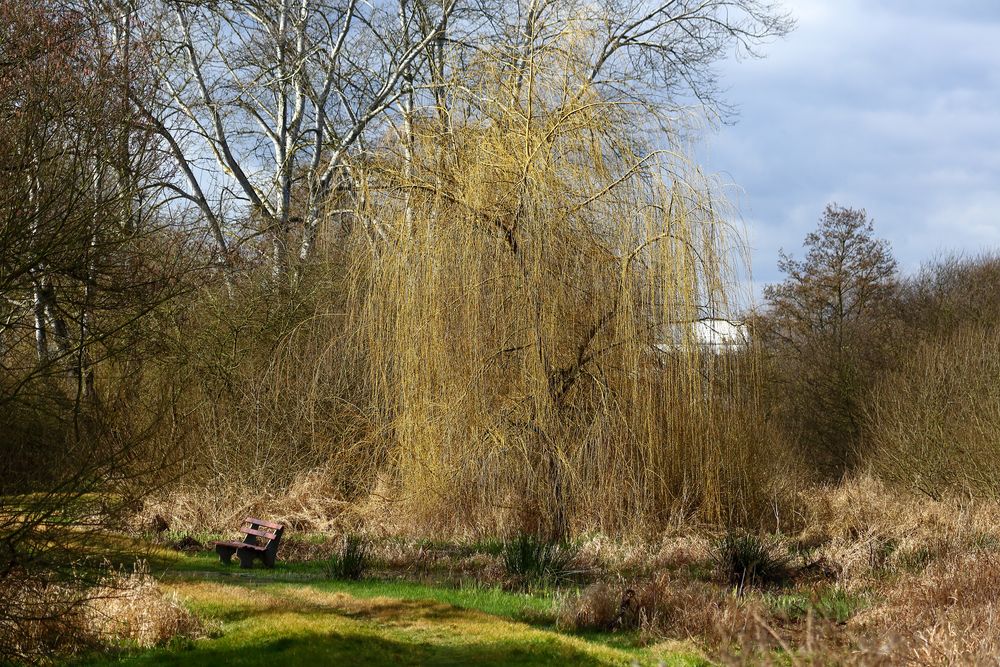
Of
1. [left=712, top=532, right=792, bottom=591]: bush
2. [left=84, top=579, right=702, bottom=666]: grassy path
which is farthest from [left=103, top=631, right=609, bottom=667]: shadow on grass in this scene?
[left=712, top=532, right=792, bottom=591]: bush

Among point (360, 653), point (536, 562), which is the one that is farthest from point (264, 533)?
point (360, 653)

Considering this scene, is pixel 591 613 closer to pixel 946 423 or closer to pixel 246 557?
pixel 246 557

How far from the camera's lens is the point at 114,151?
391 inches

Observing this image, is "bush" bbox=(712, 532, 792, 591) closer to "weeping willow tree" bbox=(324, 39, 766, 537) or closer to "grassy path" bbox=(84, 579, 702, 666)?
"weeping willow tree" bbox=(324, 39, 766, 537)

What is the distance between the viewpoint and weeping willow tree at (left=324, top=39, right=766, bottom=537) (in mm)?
11180

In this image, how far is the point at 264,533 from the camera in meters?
11.8

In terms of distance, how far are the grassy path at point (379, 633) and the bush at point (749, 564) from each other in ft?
7.40

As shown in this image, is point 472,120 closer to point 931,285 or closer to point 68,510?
point 68,510

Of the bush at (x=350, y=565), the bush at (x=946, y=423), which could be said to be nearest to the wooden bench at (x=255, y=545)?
the bush at (x=350, y=565)

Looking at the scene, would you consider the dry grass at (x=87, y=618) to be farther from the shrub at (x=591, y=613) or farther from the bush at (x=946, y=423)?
the bush at (x=946, y=423)

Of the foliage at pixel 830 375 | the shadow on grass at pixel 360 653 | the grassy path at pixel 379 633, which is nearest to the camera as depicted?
the shadow on grass at pixel 360 653

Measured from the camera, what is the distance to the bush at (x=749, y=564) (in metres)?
10.1

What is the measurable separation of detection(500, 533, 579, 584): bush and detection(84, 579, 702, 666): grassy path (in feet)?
2.28

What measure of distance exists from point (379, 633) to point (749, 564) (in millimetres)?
4397
